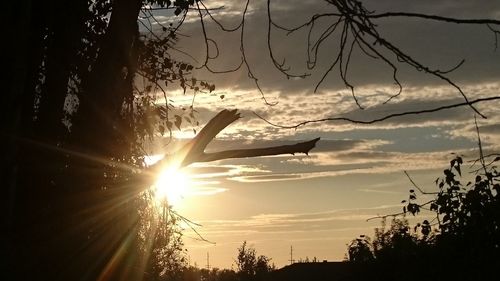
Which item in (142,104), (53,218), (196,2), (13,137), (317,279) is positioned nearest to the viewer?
(13,137)

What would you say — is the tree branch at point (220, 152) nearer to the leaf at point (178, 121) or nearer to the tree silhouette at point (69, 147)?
the tree silhouette at point (69, 147)

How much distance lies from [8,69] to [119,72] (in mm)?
847

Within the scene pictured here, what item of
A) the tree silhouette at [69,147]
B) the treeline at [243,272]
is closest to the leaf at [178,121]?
the tree silhouette at [69,147]

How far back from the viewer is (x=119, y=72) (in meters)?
5.37

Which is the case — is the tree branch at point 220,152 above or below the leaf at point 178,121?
below

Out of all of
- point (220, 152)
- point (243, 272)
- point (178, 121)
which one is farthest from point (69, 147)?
point (243, 272)

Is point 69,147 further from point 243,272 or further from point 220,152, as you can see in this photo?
point 243,272

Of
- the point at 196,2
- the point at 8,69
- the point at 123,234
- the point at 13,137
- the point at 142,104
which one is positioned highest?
the point at 196,2

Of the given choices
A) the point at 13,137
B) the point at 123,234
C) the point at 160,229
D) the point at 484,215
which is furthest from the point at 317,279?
the point at 13,137

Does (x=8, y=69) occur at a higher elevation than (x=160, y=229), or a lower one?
higher

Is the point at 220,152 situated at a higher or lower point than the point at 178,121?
lower

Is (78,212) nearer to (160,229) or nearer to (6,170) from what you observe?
(6,170)

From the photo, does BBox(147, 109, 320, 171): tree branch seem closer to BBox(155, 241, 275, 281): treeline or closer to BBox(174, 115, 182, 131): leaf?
BBox(174, 115, 182, 131): leaf

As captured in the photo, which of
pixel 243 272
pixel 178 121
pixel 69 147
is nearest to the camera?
pixel 69 147
